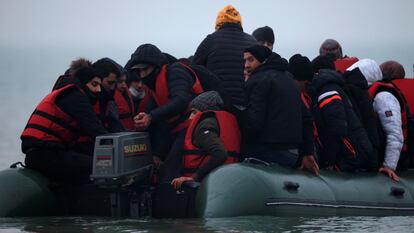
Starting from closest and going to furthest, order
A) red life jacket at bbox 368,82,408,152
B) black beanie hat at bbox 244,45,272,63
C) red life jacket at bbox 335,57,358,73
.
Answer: black beanie hat at bbox 244,45,272,63 → red life jacket at bbox 368,82,408,152 → red life jacket at bbox 335,57,358,73

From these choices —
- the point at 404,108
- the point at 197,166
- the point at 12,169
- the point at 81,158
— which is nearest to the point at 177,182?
the point at 197,166

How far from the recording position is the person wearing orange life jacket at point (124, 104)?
11.2m

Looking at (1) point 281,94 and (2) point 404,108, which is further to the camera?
(2) point 404,108

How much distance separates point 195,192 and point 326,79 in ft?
5.58

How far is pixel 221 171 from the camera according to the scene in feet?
33.3

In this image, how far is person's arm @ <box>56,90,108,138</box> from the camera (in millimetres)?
10516

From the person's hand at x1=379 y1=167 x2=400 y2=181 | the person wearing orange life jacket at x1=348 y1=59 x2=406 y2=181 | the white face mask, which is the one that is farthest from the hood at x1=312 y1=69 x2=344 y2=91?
the white face mask

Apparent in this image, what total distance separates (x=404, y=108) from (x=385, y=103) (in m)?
0.21

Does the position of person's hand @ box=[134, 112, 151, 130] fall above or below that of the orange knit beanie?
below

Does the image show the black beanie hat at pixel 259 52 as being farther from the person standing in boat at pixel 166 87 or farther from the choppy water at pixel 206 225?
the choppy water at pixel 206 225

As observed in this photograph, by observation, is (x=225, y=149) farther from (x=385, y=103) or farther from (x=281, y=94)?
(x=385, y=103)

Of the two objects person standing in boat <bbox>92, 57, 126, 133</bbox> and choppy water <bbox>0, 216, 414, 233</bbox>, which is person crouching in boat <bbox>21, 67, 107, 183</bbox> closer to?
person standing in boat <bbox>92, 57, 126, 133</bbox>

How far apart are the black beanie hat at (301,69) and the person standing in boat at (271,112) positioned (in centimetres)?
45

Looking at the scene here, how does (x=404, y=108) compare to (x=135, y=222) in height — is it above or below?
above
